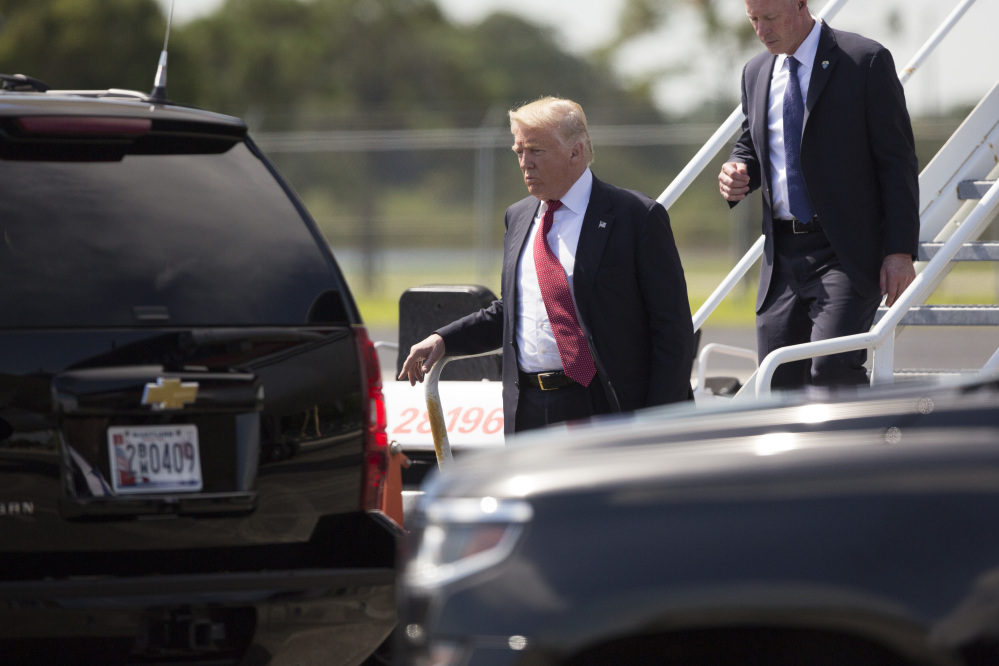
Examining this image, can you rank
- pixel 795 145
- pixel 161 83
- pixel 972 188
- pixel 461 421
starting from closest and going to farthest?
1. pixel 161 83
2. pixel 795 145
3. pixel 461 421
4. pixel 972 188

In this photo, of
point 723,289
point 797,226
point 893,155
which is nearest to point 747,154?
point 797,226

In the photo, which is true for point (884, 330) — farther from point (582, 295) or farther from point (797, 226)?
point (582, 295)

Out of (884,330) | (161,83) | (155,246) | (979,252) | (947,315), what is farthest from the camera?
(979,252)

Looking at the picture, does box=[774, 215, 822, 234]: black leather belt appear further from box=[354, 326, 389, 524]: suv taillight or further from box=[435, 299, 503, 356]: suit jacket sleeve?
box=[354, 326, 389, 524]: suv taillight

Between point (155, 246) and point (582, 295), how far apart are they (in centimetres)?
149

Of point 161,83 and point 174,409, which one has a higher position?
point 161,83

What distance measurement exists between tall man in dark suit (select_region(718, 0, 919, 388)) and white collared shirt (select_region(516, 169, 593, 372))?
2.96 ft

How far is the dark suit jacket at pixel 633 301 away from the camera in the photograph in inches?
166

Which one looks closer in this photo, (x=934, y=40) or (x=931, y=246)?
(x=931, y=246)

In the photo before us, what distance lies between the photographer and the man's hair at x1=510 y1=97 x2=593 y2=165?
170 inches

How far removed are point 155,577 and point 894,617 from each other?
1823 millimetres

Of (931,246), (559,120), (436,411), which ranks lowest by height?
(436,411)

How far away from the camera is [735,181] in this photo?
16.2 feet

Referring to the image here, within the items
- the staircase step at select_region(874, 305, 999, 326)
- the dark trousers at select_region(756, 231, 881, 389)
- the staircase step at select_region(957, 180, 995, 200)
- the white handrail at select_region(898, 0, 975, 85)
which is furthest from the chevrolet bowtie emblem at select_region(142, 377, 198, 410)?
the staircase step at select_region(957, 180, 995, 200)
